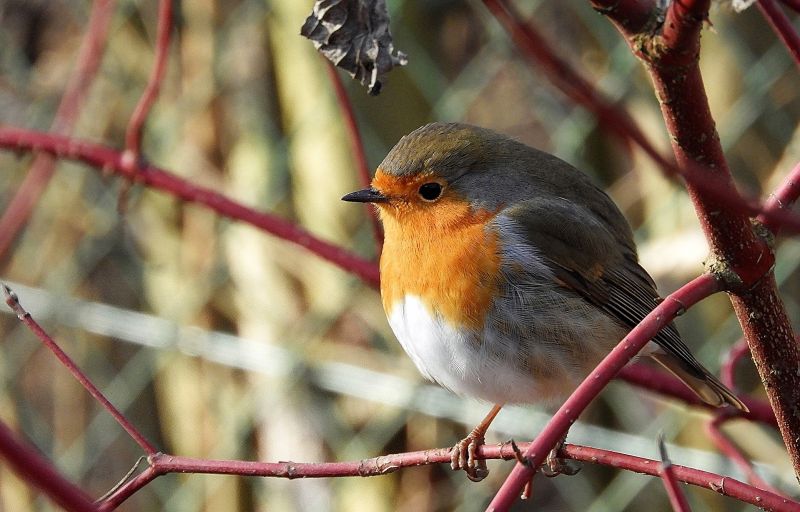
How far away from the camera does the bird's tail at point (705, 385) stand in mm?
1816

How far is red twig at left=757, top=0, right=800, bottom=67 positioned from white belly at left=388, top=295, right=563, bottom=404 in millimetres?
940

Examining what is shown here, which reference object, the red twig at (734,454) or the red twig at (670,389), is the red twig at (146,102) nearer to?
the red twig at (670,389)

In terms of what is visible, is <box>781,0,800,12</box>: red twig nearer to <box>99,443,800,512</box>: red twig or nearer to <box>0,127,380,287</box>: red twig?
<box>99,443,800,512</box>: red twig

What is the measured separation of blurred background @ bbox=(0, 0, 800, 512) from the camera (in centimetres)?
338

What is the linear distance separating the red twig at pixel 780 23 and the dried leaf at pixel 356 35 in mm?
434

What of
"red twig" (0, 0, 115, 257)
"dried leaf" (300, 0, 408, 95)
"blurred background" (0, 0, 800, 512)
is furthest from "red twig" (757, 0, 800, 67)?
"blurred background" (0, 0, 800, 512)

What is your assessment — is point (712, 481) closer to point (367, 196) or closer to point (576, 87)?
point (576, 87)

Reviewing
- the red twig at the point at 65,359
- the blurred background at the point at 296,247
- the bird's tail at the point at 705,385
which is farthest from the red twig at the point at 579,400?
the blurred background at the point at 296,247

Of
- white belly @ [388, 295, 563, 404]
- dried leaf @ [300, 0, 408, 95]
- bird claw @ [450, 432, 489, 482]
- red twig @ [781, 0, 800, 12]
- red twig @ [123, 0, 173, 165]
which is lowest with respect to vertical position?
red twig @ [781, 0, 800, 12]

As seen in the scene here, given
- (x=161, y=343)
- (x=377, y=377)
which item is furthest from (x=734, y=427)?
(x=161, y=343)

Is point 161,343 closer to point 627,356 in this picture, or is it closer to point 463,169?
point 463,169

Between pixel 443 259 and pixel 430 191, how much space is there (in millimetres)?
189

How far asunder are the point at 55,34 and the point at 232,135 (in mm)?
1363

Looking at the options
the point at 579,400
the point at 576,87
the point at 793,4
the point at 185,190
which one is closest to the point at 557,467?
the point at 185,190
